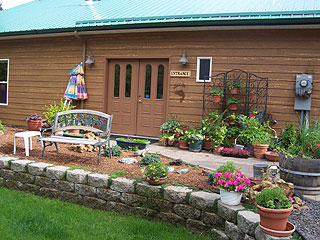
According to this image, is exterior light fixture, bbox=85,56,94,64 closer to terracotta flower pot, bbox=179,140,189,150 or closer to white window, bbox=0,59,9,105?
white window, bbox=0,59,9,105

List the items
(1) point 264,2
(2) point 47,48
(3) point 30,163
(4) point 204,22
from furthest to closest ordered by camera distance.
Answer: (2) point 47,48
(1) point 264,2
(4) point 204,22
(3) point 30,163

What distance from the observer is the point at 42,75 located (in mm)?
9953

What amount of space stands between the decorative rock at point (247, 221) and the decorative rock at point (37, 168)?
10.1 feet

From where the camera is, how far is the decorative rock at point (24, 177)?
4.94m

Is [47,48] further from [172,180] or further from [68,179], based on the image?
[172,180]

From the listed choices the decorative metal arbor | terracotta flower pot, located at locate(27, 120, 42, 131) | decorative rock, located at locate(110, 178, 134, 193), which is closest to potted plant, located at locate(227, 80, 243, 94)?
the decorative metal arbor

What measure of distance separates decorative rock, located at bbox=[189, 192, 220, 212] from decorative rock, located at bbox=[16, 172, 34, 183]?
8.75ft

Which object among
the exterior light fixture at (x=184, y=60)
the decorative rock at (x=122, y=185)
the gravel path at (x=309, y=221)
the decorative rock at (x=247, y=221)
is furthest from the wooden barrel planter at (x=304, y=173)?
the exterior light fixture at (x=184, y=60)

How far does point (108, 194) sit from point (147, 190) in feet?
2.04

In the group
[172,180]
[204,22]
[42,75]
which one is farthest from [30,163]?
[42,75]

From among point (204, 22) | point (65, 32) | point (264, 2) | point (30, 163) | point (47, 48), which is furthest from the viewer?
point (47, 48)

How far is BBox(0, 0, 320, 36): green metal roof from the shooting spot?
7.09 m

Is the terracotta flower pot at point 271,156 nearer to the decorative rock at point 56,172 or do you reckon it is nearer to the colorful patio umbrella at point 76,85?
the decorative rock at point 56,172

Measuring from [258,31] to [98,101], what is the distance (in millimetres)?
4686
